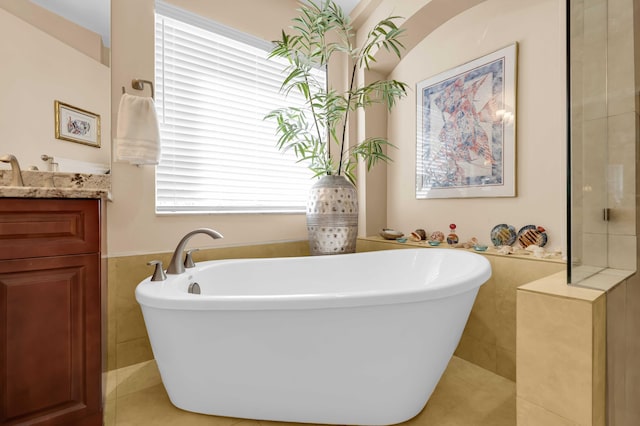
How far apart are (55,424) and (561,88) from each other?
260cm

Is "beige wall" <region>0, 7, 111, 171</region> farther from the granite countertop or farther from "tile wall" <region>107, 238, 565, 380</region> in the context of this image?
"tile wall" <region>107, 238, 565, 380</region>

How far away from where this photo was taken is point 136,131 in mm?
1561

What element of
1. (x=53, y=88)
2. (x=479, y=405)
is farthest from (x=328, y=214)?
(x=53, y=88)

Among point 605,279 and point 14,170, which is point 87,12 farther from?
point 605,279

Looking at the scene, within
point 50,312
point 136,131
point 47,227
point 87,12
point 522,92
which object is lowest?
point 50,312

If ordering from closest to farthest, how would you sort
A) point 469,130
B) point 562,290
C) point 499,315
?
point 562,290 → point 499,315 → point 469,130

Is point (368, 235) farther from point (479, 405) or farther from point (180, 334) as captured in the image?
point (180, 334)

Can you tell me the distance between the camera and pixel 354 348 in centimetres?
106

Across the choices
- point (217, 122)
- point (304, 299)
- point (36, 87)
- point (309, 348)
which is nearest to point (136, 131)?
point (36, 87)

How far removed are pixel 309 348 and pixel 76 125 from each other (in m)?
1.53

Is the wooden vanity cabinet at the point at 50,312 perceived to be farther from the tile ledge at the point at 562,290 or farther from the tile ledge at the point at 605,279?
the tile ledge at the point at 605,279

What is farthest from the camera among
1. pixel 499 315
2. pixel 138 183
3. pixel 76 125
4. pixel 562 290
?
pixel 138 183

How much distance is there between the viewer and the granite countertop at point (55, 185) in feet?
3.19

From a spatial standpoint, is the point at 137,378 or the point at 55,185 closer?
the point at 55,185
